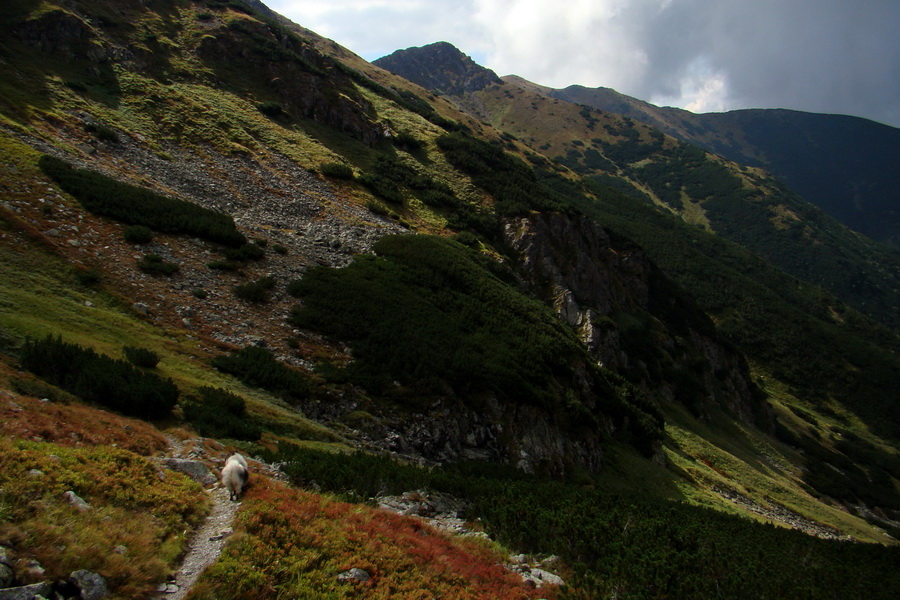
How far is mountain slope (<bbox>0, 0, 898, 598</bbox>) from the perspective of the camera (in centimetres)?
949

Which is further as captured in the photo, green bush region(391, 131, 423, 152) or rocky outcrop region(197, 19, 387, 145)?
green bush region(391, 131, 423, 152)

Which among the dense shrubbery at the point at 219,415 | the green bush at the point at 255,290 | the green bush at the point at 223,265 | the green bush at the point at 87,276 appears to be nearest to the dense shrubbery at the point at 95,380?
the dense shrubbery at the point at 219,415

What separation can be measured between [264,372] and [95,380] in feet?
19.0

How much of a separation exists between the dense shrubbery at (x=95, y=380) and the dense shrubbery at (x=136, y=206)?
11.6 metres

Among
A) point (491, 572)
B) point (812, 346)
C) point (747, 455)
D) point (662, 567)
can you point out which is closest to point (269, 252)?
point (491, 572)

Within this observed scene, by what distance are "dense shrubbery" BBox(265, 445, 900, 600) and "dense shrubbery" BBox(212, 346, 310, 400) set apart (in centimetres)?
487

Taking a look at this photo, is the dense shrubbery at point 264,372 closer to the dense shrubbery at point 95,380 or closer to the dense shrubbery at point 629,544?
the dense shrubbery at point 95,380

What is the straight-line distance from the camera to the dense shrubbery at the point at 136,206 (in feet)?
66.5

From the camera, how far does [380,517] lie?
8.91 m

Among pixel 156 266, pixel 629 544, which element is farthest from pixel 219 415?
pixel 629 544

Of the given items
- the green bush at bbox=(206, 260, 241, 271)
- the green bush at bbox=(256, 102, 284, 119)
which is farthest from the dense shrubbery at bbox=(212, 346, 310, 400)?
the green bush at bbox=(256, 102, 284, 119)

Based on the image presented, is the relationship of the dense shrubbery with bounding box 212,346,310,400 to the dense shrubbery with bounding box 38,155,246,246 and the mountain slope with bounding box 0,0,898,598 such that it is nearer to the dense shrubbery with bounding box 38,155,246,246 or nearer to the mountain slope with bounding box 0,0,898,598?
the mountain slope with bounding box 0,0,898,598

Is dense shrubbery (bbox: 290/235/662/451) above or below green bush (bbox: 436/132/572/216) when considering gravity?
below

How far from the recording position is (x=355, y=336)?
21.1 m
